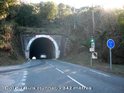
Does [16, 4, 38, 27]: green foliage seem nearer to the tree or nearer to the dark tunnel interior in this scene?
the tree

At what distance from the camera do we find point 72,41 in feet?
214

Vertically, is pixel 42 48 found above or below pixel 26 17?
below

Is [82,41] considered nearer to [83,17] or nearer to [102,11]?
[102,11]

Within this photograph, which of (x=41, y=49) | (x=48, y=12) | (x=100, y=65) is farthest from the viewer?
(x=41, y=49)

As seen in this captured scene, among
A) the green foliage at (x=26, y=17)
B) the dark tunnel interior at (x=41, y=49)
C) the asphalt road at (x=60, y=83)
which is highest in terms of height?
the green foliage at (x=26, y=17)

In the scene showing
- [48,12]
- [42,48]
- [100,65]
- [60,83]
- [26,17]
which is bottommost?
[42,48]

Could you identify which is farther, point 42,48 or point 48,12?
point 42,48

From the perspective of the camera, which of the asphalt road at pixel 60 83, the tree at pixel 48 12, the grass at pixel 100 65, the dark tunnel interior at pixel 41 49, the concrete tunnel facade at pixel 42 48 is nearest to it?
the asphalt road at pixel 60 83

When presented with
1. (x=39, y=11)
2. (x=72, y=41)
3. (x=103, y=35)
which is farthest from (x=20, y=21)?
(x=103, y=35)

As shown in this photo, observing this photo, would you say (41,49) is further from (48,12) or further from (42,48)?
(48,12)

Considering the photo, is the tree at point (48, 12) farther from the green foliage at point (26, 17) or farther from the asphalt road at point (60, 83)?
the asphalt road at point (60, 83)

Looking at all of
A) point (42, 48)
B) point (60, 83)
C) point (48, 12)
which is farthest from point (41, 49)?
point (60, 83)

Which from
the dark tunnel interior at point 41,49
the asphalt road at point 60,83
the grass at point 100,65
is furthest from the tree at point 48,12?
the asphalt road at point 60,83

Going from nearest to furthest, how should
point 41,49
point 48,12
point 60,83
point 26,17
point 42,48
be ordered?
point 60,83
point 26,17
point 48,12
point 42,48
point 41,49
